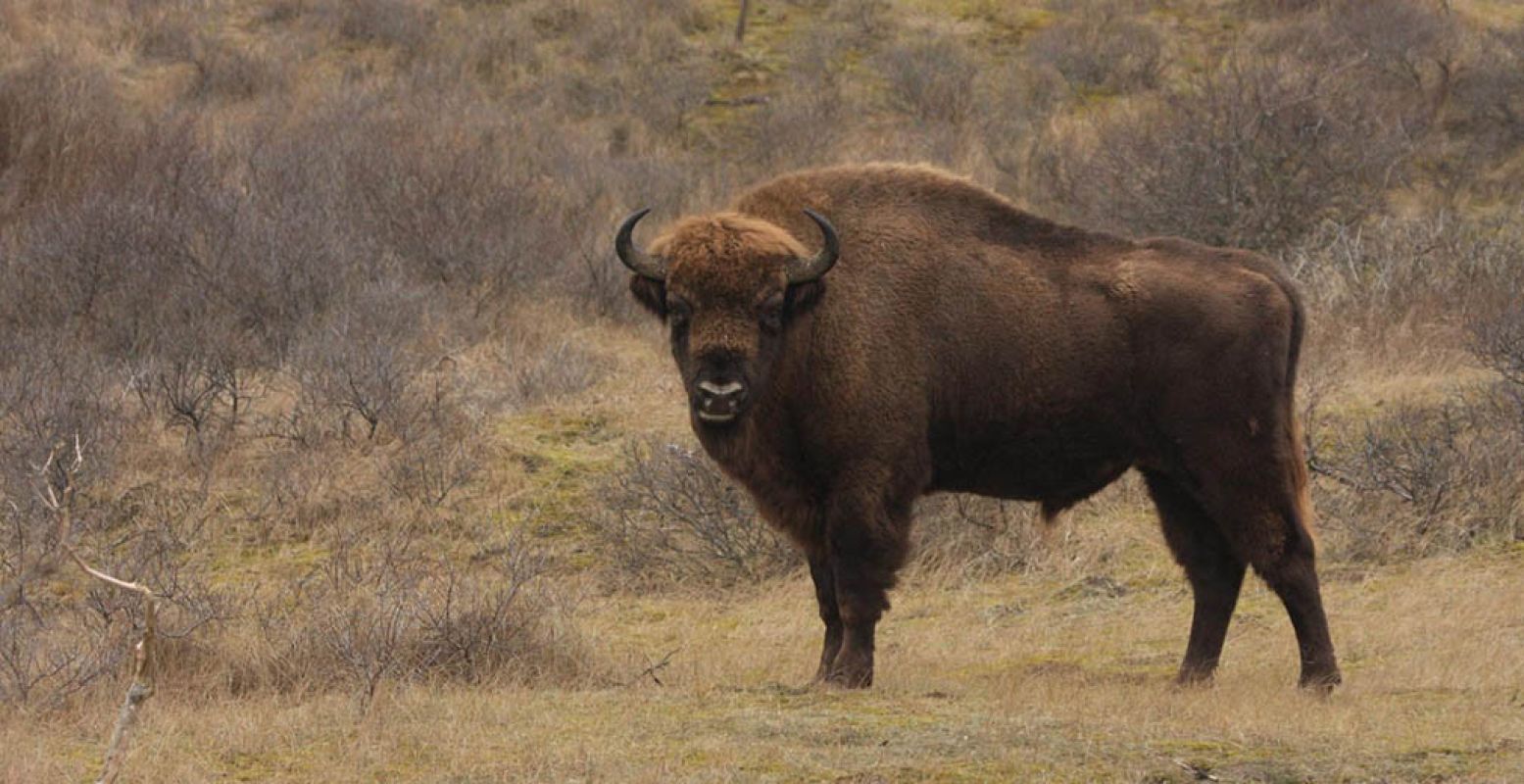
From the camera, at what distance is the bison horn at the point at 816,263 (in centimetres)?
830

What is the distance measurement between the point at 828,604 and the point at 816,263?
1586 mm

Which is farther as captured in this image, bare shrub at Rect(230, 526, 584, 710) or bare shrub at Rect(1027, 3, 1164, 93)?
bare shrub at Rect(1027, 3, 1164, 93)

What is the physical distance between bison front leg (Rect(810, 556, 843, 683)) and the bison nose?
1.04 meters

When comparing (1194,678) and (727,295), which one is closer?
(727,295)

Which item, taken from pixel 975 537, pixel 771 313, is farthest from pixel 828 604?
pixel 975 537

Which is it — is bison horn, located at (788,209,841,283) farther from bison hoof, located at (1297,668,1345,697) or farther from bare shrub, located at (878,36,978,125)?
bare shrub, located at (878,36,978,125)

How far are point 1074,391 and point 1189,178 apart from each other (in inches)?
411

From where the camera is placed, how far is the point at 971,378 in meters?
8.84

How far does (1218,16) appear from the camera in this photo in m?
31.0

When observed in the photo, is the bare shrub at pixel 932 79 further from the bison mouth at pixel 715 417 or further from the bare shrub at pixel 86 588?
the bison mouth at pixel 715 417

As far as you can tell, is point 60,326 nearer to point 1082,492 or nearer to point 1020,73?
point 1082,492

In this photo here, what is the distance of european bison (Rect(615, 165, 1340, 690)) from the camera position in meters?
8.46

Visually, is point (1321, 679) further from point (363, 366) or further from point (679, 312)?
point (363, 366)

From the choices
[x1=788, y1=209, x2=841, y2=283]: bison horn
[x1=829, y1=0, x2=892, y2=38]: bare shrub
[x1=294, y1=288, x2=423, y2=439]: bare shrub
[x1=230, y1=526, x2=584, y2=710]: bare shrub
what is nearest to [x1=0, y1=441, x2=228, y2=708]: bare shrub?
[x1=230, y1=526, x2=584, y2=710]: bare shrub
